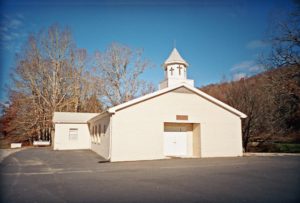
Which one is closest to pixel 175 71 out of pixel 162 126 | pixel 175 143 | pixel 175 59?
pixel 175 59

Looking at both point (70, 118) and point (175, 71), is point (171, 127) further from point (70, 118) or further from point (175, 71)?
point (70, 118)

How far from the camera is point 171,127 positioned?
16.5 metres

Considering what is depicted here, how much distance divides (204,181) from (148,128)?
708cm

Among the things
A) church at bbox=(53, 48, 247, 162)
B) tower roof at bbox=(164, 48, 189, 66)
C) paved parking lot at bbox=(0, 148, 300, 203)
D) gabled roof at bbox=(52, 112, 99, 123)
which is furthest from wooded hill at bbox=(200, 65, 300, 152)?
gabled roof at bbox=(52, 112, 99, 123)

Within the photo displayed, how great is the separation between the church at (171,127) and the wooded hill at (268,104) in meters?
5.01

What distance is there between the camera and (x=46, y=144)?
2977 centimetres

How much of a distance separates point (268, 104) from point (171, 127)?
45.3 ft

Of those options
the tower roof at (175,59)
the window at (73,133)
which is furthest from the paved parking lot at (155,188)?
the window at (73,133)

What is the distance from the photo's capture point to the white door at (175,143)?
53.3 ft

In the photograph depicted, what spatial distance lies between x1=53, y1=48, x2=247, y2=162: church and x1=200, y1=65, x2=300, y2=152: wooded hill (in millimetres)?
5007

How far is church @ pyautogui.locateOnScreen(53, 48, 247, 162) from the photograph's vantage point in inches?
549

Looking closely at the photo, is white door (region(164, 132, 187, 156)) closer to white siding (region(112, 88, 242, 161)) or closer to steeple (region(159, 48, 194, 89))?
white siding (region(112, 88, 242, 161))

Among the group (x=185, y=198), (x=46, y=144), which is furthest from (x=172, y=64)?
(x=46, y=144)

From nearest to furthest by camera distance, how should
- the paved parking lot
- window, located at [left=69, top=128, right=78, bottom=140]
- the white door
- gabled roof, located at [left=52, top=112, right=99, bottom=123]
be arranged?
the paved parking lot
the white door
gabled roof, located at [left=52, top=112, right=99, bottom=123]
window, located at [left=69, top=128, right=78, bottom=140]
